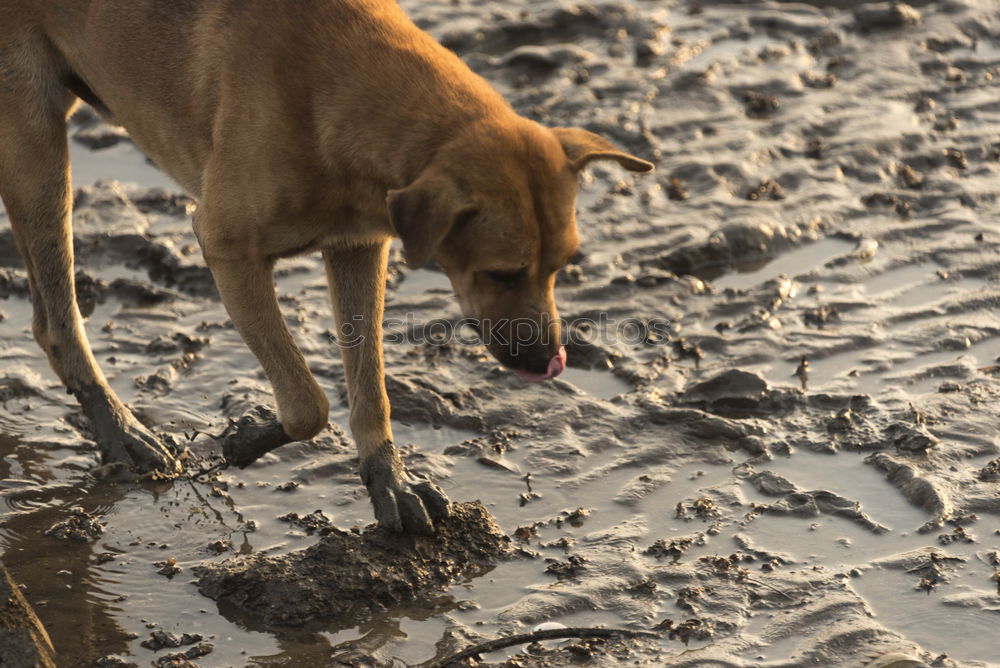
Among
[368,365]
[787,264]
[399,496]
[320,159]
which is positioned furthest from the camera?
[787,264]

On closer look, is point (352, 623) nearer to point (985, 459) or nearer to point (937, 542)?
point (937, 542)

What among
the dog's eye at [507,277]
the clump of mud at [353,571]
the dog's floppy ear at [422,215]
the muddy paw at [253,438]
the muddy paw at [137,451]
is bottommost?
the clump of mud at [353,571]

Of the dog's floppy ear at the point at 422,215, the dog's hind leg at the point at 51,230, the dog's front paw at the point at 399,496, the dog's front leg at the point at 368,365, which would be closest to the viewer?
the dog's floppy ear at the point at 422,215

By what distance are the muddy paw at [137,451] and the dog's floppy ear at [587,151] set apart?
220 centimetres

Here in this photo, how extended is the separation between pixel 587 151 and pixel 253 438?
5.64 feet

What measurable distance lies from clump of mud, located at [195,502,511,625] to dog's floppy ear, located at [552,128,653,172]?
1447mm

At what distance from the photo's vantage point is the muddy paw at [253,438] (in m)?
5.66

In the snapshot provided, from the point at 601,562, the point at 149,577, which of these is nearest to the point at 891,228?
the point at 601,562

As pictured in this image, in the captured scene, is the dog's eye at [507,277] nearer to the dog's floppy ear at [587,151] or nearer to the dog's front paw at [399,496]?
the dog's floppy ear at [587,151]

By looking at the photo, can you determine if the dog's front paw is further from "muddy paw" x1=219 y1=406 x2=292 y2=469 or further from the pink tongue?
the pink tongue

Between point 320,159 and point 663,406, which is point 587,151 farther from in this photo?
point 663,406

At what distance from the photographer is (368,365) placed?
5801mm

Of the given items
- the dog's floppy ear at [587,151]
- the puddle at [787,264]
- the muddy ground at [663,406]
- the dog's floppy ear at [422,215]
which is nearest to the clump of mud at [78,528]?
the muddy ground at [663,406]

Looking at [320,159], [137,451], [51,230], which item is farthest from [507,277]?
[51,230]
